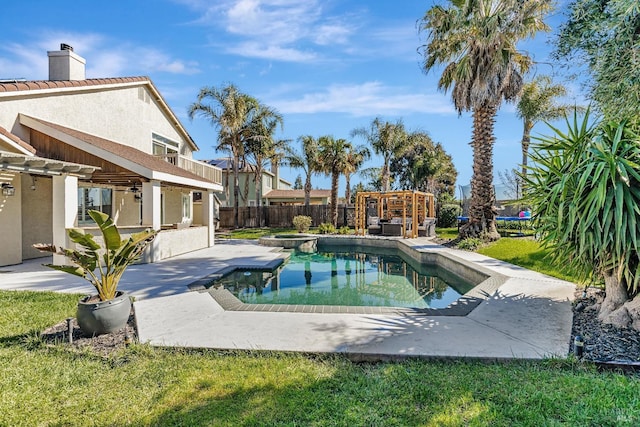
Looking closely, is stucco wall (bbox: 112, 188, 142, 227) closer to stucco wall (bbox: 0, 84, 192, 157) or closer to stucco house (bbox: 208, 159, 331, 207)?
stucco wall (bbox: 0, 84, 192, 157)

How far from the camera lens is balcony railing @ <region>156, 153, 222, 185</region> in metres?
16.7

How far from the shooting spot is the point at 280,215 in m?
29.7

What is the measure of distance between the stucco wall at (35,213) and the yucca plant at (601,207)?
15.1 metres

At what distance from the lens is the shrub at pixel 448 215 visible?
25875 mm

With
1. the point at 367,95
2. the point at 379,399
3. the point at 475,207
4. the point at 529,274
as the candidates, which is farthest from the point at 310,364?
the point at 367,95

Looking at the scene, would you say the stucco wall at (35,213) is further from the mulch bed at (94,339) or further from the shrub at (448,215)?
the shrub at (448,215)

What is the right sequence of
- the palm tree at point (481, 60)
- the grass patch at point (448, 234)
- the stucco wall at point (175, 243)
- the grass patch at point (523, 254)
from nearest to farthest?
1. the grass patch at point (523, 254)
2. the stucco wall at point (175, 243)
3. the palm tree at point (481, 60)
4. the grass patch at point (448, 234)

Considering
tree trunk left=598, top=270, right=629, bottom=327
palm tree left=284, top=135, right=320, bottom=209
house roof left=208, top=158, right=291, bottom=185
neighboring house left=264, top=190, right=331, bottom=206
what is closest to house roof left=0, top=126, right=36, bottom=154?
tree trunk left=598, top=270, right=629, bottom=327

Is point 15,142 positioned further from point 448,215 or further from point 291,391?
point 448,215

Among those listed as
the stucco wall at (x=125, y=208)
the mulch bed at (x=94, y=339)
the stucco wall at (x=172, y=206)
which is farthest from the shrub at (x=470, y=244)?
the stucco wall at (x=125, y=208)

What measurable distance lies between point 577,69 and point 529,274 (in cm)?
558

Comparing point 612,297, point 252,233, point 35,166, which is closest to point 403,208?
point 252,233

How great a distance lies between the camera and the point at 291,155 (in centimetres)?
2958

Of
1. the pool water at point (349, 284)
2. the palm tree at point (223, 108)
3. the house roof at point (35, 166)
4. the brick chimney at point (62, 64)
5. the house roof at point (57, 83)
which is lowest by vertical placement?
the pool water at point (349, 284)
